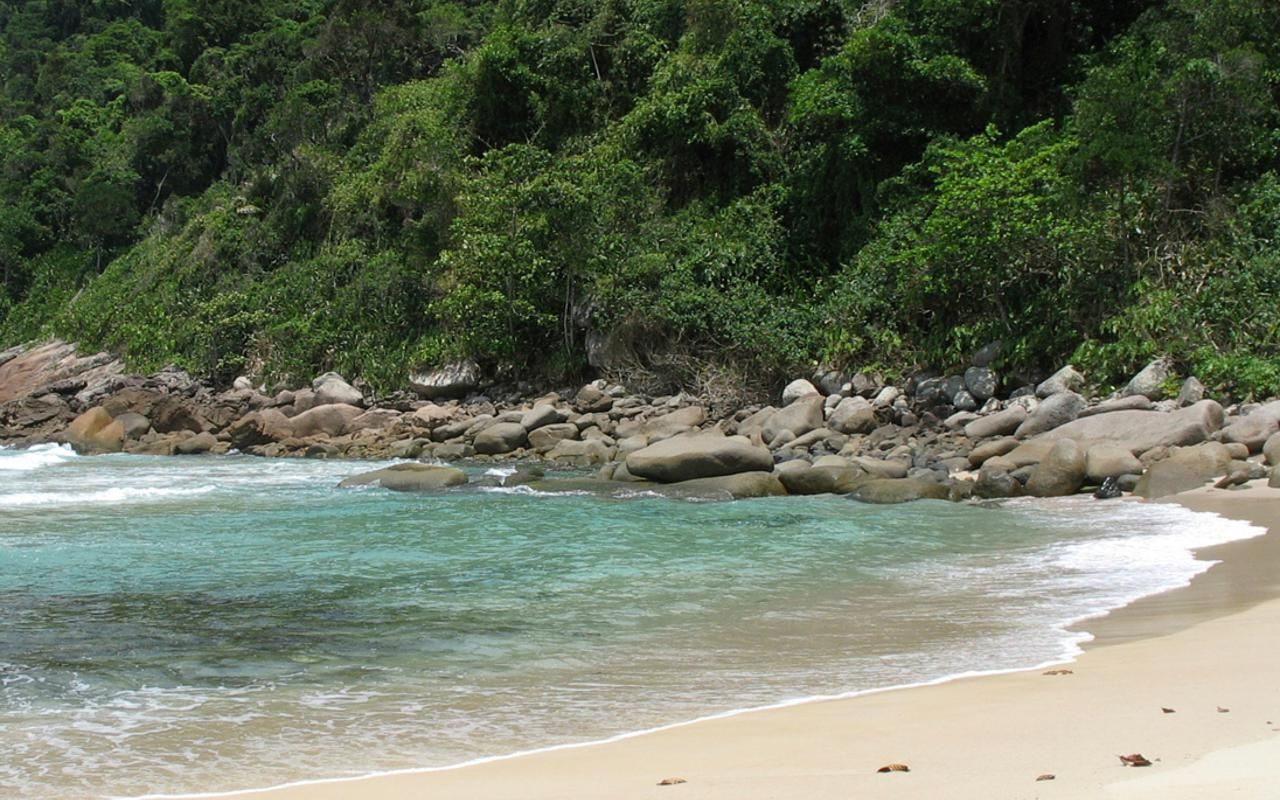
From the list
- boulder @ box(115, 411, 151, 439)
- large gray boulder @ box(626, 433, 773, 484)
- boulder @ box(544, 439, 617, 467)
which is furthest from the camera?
boulder @ box(115, 411, 151, 439)

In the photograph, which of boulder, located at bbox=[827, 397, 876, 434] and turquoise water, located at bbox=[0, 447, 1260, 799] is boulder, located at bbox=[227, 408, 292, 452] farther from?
boulder, located at bbox=[827, 397, 876, 434]

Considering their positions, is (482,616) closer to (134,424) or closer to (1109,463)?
(1109,463)

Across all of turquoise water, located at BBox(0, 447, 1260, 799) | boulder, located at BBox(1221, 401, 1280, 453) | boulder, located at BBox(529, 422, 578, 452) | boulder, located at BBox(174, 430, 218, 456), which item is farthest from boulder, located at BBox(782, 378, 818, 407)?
boulder, located at BBox(174, 430, 218, 456)

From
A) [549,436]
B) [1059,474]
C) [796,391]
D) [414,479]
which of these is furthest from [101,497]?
[1059,474]

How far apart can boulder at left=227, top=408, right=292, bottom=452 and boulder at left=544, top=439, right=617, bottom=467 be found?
6.75m

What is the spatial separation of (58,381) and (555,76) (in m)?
16.6

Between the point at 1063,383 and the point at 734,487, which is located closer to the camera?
the point at 734,487

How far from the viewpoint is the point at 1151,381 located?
15547 millimetres

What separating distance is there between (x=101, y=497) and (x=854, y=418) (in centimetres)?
1066

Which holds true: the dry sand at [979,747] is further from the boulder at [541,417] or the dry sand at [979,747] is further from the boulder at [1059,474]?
the boulder at [541,417]

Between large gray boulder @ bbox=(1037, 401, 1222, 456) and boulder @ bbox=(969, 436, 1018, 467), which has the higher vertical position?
large gray boulder @ bbox=(1037, 401, 1222, 456)

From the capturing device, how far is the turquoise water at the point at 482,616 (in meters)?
5.11

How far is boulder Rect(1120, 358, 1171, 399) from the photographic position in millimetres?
15422

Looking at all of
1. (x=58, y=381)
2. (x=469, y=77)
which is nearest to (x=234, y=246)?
(x=58, y=381)
